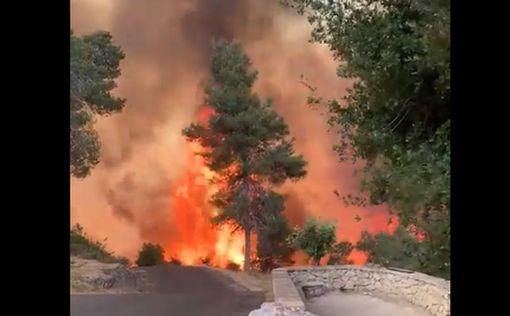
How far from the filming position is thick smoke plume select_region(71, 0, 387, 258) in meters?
5.55

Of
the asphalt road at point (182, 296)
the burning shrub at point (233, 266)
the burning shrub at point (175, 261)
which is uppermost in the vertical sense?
the burning shrub at point (175, 261)

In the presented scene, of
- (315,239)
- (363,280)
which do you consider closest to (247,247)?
(315,239)

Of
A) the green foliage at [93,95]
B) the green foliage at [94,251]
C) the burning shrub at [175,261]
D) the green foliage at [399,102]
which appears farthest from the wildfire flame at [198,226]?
the green foliage at [399,102]

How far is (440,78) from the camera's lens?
3.57 metres

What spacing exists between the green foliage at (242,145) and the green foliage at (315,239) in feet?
1.11

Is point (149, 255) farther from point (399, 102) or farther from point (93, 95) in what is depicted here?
point (399, 102)

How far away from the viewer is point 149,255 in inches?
221

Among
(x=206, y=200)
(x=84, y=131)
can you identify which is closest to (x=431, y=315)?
(x=206, y=200)

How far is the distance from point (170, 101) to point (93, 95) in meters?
0.72

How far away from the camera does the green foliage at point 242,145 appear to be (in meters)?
5.70

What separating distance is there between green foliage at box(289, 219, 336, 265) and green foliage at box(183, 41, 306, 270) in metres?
0.34

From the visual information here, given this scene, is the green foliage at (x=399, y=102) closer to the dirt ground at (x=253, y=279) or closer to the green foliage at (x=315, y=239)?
the green foliage at (x=315, y=239)
